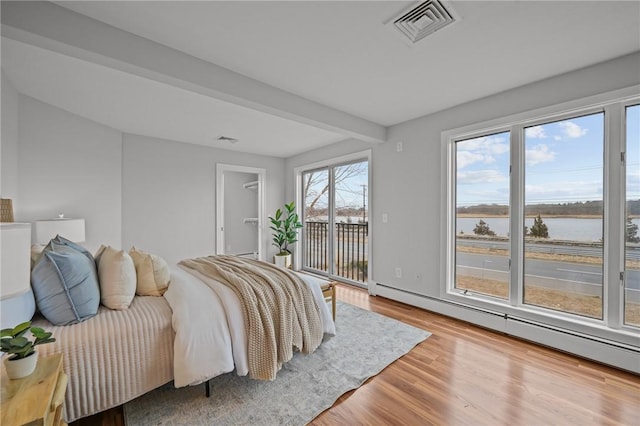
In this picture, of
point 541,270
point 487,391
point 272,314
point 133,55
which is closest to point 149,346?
point 272,314

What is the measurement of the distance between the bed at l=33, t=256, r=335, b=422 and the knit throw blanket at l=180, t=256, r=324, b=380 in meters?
0.07

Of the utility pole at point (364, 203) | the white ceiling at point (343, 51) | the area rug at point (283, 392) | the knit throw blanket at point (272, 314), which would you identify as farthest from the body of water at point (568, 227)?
the knit throw blanket at point (272, 314)

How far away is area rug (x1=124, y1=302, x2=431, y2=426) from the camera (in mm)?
1602

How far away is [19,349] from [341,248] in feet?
13.5

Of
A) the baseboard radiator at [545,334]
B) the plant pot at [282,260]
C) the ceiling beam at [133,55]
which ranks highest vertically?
the ceiling beam at [133,55]

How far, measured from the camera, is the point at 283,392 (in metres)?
1.82

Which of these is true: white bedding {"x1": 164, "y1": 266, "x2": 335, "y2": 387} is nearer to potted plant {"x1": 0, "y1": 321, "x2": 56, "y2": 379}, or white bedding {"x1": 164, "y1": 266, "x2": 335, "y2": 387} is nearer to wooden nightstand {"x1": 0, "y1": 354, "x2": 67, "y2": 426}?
wooden nightstand {"x1": 0, "y1": 354, "x2": 67, "y2": 426}

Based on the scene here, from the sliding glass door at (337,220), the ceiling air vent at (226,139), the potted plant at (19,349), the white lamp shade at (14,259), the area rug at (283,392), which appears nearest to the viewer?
the white lamp shade at (14,259)

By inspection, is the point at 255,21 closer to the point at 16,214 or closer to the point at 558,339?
the point at 16,214

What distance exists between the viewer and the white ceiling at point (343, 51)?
63.3 inches

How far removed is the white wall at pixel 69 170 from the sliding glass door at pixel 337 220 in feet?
10.3

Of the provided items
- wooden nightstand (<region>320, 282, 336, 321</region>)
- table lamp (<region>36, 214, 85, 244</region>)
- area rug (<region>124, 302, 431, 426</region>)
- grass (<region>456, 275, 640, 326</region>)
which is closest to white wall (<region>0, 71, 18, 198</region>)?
table lamp (<region>36, 214, 85, 244</region>)

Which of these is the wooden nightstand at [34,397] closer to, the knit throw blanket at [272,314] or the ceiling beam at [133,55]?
the knit throw blanket at [272,314]

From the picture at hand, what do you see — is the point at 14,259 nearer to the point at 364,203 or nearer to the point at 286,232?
the point at 364,203
